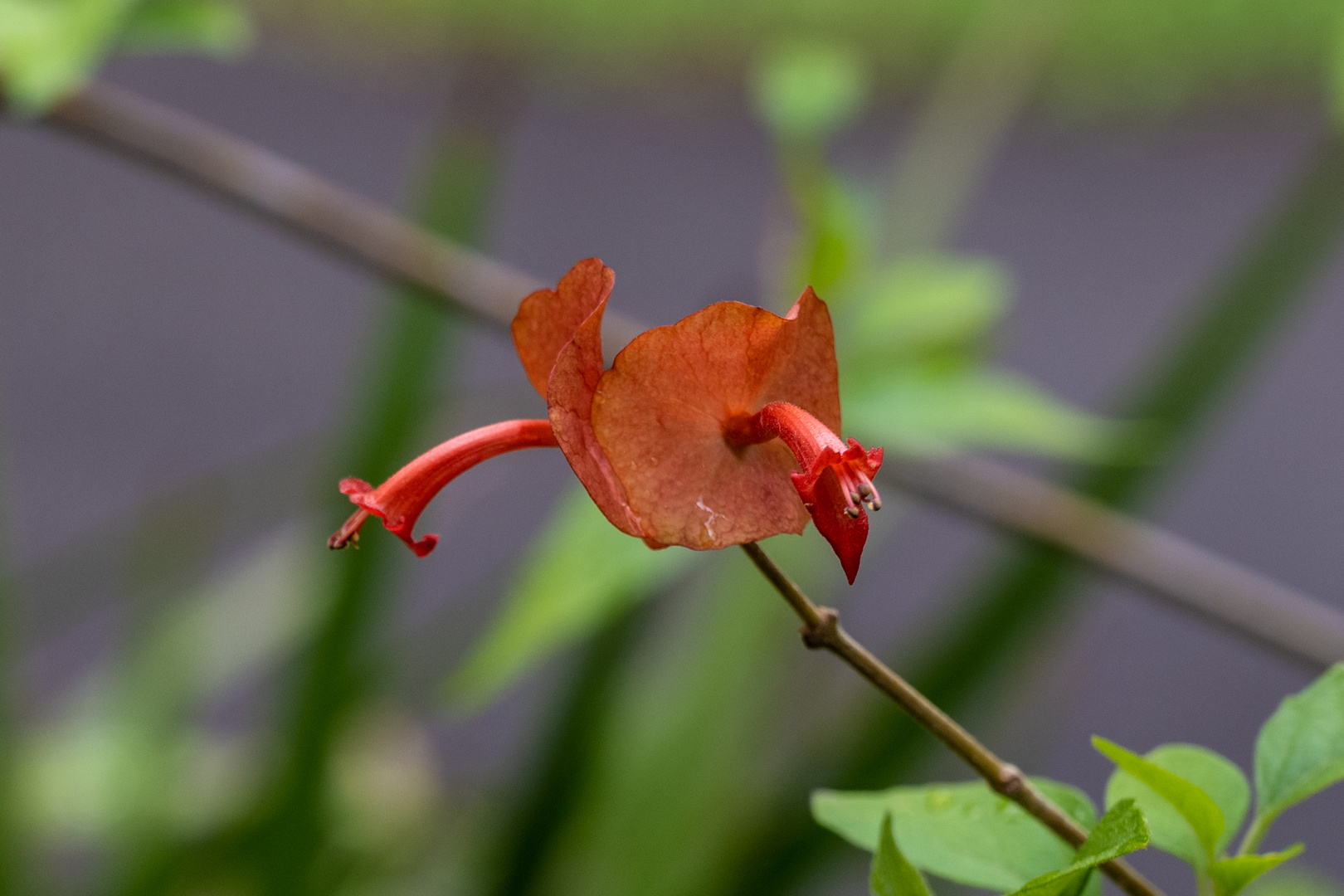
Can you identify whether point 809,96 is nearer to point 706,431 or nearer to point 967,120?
point 706,431

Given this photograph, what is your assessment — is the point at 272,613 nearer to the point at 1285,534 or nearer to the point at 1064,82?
the point at 1285,534

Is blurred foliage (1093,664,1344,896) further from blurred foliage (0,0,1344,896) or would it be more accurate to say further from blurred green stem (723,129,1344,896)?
blurred green stem (723,129,1344,896)

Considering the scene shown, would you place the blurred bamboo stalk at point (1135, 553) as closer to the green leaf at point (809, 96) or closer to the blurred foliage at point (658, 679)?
the blurred foliage at point (658, 679)

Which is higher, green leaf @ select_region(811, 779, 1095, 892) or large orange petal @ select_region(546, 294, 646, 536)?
large orange petal @ select_region(546, 294, 646, 536)

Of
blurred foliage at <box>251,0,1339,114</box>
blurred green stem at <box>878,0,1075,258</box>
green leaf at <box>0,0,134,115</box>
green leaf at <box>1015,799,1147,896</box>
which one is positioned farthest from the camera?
blurred foliage at <box>251,0,1339,114</box>

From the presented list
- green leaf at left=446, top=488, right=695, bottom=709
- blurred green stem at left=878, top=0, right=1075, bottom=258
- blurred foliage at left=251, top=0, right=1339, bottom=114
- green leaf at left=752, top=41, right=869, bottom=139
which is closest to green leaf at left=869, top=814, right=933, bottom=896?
green leaf at left=446, top=488, right=695, bottom=709

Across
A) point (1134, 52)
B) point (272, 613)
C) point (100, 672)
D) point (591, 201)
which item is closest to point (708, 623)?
point (272, 613)

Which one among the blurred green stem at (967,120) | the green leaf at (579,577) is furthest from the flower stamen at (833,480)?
the blurred green stem at (967,120)
